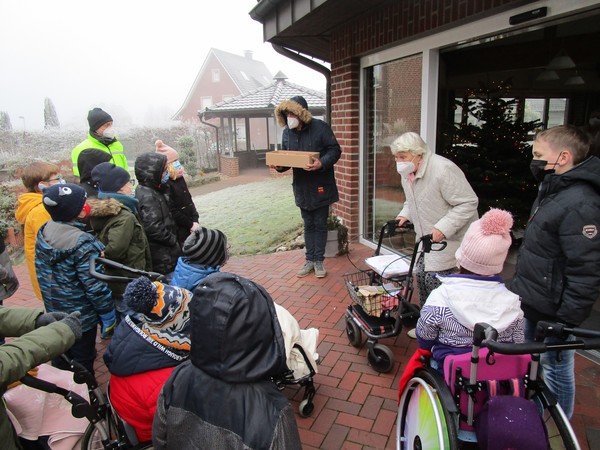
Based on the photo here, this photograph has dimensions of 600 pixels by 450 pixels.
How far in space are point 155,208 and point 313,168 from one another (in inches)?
72.0

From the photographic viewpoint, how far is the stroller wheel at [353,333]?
3459 mm

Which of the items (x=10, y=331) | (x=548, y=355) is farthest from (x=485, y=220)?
(x=10, y=331)

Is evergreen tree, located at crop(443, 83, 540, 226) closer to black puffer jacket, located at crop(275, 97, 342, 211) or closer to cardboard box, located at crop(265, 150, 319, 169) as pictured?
black puffer jacket, located at crop(275, 97, 342, 211)

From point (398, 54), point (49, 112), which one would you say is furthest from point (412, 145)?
point (49, 112)

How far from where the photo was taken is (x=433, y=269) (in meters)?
3.25

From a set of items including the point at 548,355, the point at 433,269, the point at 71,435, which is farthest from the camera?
the point at 433,269

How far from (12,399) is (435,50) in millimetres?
4569

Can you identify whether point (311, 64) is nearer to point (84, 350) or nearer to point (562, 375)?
point (84, 350)

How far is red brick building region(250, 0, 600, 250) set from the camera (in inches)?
150

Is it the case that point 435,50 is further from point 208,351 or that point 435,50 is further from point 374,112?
point 208,351

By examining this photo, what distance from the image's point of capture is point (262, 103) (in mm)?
17688

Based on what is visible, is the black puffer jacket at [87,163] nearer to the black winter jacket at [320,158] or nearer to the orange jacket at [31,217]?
the orange jacket at [31,217]

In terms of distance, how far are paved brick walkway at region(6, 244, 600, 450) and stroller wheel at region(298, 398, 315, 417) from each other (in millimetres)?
36

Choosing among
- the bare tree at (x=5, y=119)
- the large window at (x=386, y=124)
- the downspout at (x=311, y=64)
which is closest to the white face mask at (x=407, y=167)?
the large window at (x=386, y=124)
